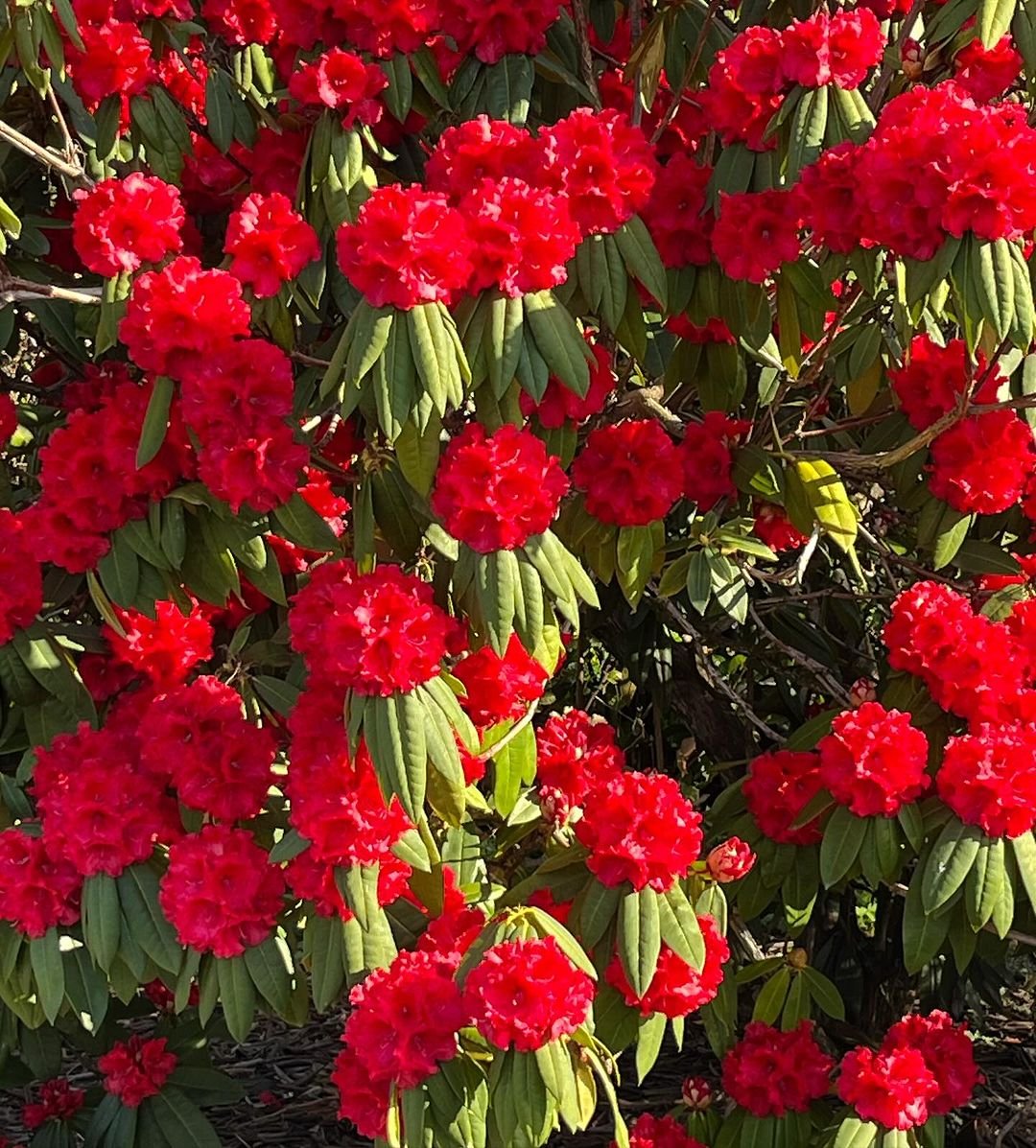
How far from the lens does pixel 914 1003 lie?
2941mm

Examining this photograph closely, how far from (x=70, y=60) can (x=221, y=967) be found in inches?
45.0

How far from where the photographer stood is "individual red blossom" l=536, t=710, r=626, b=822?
82.3 inches

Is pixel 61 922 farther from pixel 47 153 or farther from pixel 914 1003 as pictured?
pixel 914 1003

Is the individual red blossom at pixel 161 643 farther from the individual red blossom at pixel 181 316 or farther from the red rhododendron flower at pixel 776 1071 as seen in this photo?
the red rhododendron flower at pixel 776 1071

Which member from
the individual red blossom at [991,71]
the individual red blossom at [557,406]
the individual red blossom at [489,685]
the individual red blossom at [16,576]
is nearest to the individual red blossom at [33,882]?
the individual red blossom at [16,576]

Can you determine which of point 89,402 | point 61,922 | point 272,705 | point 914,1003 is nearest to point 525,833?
point 272,705

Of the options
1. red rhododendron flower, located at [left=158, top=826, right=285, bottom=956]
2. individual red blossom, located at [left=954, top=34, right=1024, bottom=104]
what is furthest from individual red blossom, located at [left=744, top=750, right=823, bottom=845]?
individual red blossom, located at [left=954, top=34, right=1024, bottom=104]

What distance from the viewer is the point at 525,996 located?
1.61 meters

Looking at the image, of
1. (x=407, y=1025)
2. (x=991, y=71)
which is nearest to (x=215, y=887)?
(x=407, y=1025)

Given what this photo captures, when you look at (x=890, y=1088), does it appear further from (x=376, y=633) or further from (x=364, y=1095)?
(x=376, y=633)

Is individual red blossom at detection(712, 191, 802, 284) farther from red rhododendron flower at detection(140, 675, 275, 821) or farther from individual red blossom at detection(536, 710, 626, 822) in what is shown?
red rhododendron flower at detection(140, 675, 275, 821)

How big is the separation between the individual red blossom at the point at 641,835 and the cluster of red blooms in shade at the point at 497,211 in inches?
23.7

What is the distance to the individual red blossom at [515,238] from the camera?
63.2 inches

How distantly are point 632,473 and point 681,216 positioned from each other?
0.32m
